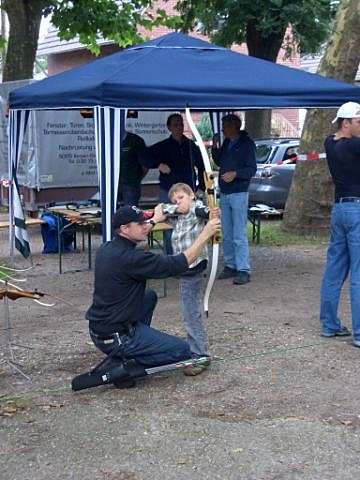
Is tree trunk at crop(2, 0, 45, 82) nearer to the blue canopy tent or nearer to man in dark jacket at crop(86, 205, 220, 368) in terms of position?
the blue canopy tent

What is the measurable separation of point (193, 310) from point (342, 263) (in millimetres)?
1510

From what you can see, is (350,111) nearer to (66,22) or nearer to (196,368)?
(196,368)

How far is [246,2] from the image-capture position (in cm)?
2039

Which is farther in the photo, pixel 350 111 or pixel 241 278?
pixel 241 278

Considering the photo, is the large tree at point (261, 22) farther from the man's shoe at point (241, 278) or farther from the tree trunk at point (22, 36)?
the man's shoe at point (241, 278)

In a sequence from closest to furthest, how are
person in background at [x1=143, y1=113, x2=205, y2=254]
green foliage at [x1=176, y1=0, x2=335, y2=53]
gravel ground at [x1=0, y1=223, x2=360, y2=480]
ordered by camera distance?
gravel ground at [x1=0, y1=223, x2=360, y2=480]
person in background at [x1=143, y1=113, x2=205, y2=254]
green foliage at [x1=176, y1=0, x2=335, y2=53]

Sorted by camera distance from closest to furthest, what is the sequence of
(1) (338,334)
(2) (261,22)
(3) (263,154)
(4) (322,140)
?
(1) (338,334)
(4) (322,140)
(3) (263,154)
(2) (261,22)

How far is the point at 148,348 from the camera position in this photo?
5.63 metres

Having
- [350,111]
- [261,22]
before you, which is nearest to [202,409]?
[350,111]

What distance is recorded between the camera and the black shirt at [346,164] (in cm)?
645

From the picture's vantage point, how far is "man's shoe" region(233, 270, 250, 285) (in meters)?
9.20

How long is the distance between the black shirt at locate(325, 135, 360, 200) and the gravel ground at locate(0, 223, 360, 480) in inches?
50.2

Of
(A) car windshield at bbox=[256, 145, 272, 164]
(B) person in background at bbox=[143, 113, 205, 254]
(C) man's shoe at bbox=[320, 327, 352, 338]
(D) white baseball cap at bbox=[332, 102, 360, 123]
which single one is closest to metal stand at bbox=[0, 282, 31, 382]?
(C) man's shoe at bbox=[320, 327, 352, 338]

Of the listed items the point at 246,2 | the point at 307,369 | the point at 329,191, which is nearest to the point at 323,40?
the point at 246,2
